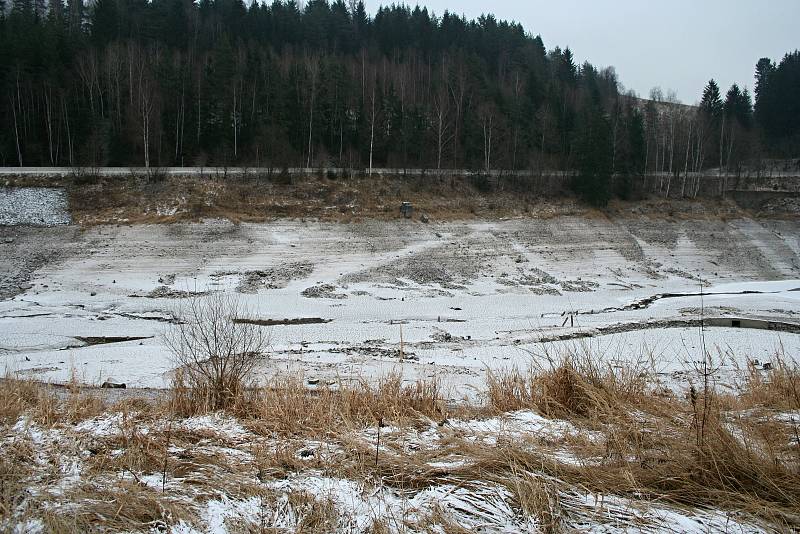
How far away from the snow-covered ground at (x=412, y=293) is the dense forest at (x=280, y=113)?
39.4 ft

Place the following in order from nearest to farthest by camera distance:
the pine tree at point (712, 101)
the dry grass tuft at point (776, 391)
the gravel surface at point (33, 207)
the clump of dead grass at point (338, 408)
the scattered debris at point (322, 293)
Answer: the clump of dead grass at point (338, 408)
the dry grass tuft at point (776, 391)
the scattered debris at point (322, 293)
the gravel surface at point (33, 207)
the pine tree at point (712, 101)

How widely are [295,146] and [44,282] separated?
1153 inches

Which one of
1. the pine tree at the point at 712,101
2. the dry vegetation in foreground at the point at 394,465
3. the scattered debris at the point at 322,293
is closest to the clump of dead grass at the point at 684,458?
the dry vegetation in foreground at the point at 394,465

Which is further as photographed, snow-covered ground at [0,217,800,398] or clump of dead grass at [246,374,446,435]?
snow-covered ground at [0,217,800,398]

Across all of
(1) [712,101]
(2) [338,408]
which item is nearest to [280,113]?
(2) [338,408]

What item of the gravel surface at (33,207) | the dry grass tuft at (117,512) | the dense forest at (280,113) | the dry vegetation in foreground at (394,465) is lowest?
the dry vegetation in foreground at (394,465)

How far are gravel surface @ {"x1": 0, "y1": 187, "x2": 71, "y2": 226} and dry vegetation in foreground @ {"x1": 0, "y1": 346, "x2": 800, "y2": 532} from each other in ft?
97.2

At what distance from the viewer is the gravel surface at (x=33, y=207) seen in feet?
93.7

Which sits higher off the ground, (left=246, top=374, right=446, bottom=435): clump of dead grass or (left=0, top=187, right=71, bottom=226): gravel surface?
(left=0, top=187, right=71, bottom=226): gravel surface

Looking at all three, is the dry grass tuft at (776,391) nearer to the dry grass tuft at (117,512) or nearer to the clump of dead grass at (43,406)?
the dry grass tuft at (117,512)

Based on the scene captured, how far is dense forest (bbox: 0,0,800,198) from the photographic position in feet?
139

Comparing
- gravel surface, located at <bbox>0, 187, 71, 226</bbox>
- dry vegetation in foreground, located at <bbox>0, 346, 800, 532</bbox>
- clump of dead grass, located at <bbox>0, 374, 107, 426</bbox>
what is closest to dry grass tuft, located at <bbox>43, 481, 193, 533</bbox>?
dry vegetation in foreground, located at <bbox>0, 346, 800, 532</bbox>

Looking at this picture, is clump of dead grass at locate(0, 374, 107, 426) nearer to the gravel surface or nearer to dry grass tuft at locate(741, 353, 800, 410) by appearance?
dry grass tuft at locate(741, 353, 800, 410)

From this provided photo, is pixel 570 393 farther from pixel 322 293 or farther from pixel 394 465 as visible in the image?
pixel 322 293
